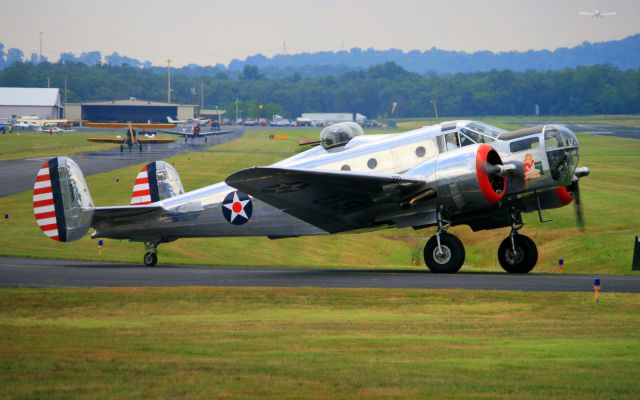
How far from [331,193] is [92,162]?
76.1 m

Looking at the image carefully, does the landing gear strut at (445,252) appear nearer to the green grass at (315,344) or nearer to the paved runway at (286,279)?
the paved runway at (286,279)

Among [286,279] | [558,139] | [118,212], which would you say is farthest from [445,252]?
[118,212]

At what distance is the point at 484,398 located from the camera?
13469mm

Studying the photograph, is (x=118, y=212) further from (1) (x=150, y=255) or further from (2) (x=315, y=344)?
(2) (x=315, y=344)

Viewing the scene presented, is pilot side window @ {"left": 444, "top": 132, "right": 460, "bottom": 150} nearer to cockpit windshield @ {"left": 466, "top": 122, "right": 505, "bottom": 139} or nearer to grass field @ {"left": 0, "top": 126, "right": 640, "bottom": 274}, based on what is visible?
cockpit windshield @ {"left": 466, "top": 122, "right": 505, "bottom": 139}

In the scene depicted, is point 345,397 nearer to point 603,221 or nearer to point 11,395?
point 11,395

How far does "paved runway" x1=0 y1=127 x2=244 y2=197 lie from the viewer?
7425 centimetres

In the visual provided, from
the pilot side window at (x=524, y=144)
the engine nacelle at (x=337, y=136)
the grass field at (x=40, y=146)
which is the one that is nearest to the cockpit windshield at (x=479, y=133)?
the pilot side window at (x=524, y=144)

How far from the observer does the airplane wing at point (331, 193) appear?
2817 centimetres

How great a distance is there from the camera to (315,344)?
57.5 ft

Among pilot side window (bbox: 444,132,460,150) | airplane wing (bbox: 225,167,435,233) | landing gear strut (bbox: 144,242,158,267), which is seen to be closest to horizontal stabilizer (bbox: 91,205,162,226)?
landing gear strut (bbox: 144,242,158,267)

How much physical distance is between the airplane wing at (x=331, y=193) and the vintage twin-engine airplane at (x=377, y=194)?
0.03m

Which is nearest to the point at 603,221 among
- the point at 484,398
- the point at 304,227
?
the point at 304,227

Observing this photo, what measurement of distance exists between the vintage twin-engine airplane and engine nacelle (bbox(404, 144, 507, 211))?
3cm
